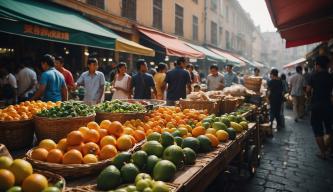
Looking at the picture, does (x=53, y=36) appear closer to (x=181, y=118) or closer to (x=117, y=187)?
(x=181, y=118)

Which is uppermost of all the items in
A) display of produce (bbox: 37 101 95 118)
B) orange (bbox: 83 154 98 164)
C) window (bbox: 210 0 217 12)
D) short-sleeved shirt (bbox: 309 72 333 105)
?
window (bbox: 210 0 217 12)

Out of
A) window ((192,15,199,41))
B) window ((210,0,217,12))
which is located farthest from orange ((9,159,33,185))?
window ((210,0,217,12))

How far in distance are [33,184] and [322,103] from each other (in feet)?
19.4

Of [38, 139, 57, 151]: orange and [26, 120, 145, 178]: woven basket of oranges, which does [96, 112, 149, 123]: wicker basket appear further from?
[38, 139, 57, 151]: orange

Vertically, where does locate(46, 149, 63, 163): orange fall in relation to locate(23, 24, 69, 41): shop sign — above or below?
below

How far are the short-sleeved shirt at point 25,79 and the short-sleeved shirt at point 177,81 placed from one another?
339 centimetres

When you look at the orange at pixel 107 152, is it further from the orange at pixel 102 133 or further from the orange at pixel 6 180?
the orange at pixel 6 180

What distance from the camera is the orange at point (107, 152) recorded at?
2467 mm

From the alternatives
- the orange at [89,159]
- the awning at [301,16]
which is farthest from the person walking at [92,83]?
the orange at [89,159]

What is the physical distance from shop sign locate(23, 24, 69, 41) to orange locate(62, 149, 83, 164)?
4345 millimetres

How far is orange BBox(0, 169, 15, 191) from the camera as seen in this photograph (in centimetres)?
175

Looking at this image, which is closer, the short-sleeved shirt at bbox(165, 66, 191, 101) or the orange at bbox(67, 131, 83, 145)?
the orange at bbox(67, 131, 83, 145)

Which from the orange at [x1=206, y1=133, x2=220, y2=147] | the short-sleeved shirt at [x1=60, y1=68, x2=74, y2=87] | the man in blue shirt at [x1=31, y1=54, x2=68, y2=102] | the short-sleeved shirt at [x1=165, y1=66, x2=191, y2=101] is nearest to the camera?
the orange at [x1=206, y1=133, x2=220, y2=147]

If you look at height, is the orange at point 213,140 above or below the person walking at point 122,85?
below
